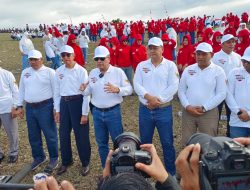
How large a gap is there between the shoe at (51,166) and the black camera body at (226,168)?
433 centimetres

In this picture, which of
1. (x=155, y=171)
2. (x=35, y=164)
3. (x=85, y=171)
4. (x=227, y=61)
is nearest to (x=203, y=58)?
(x=227, y=61)

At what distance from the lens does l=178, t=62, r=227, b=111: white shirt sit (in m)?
4.64

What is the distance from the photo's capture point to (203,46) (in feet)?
15.3

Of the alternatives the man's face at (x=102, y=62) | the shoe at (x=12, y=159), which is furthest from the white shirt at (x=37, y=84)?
the shoe at (x=12, y=159)

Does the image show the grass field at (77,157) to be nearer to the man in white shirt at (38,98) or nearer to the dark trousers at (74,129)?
the dark trousers at (74,129)

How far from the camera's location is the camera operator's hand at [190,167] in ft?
5.25

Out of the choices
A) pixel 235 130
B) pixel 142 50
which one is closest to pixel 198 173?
pixel 235 130

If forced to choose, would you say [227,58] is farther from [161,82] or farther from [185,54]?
[185,54]

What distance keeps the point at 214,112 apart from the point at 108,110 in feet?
5.04

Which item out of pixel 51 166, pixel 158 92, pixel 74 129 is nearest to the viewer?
pixel 158 92

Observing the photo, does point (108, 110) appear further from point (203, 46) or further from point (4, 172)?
point (4, 172)

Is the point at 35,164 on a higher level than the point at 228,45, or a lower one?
lower

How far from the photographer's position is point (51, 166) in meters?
5.57

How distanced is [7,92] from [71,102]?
138 cm
